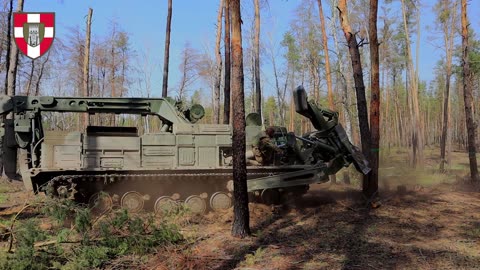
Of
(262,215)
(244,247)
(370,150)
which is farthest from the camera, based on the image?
(370,150)

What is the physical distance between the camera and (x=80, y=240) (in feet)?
22.0

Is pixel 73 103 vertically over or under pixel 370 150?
over

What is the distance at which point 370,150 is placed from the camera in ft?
37.3

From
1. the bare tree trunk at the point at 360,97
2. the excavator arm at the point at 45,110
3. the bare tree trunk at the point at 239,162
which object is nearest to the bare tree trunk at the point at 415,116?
the bare tree trunk at the point at 360,97

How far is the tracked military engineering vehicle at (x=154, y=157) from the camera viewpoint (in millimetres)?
10328

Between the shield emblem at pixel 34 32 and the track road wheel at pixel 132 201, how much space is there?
3.80m

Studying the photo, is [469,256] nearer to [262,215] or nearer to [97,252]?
[262,215]

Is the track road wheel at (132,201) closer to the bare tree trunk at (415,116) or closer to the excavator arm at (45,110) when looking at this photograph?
the excavator arm at (45,110)

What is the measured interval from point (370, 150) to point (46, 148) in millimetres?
7848

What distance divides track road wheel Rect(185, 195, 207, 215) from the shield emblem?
4.76m

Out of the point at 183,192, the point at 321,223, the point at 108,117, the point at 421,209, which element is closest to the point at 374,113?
the point at 421,209

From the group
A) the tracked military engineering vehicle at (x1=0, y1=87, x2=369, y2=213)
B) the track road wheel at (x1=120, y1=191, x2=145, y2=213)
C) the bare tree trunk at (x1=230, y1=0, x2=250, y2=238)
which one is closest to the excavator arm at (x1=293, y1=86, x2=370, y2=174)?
the tracked military engineering vehicle at (x1=0, y1=87, x2=369, y2=213)

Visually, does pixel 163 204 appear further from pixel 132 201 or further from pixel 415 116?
pixel 415 116

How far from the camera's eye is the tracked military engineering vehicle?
1033 centimetres
